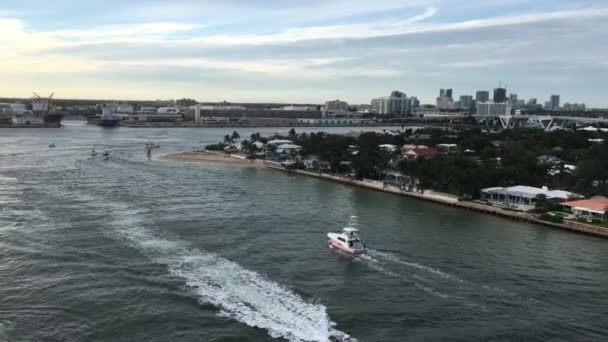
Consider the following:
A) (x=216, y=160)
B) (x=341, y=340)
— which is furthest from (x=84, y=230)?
(x=216, y=160)

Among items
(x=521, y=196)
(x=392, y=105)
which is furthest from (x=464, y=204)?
(x=392, y=105)

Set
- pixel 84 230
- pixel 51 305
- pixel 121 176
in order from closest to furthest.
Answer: pixel 51 305 < pixel 84 230 < pixel 121 176

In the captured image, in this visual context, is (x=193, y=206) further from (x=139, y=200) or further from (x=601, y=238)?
(x=601, y=238)

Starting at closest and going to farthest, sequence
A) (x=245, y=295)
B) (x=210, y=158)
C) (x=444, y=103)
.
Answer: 1. (x=245, y=295)
2. (x=210, y=158)
3. (x=444, y=103)

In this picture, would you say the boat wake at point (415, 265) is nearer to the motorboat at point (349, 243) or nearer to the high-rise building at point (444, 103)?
the motorboat at point (349, 243)

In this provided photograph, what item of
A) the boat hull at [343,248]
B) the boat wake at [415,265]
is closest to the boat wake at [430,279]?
the boat wake at [415,265]

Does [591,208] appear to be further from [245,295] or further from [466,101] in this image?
[466,101]

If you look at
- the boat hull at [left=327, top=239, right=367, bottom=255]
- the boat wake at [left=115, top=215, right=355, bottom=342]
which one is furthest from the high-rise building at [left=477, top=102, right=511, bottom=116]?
the boat wake at [left=115, top=215, right=355, bottom=342]
